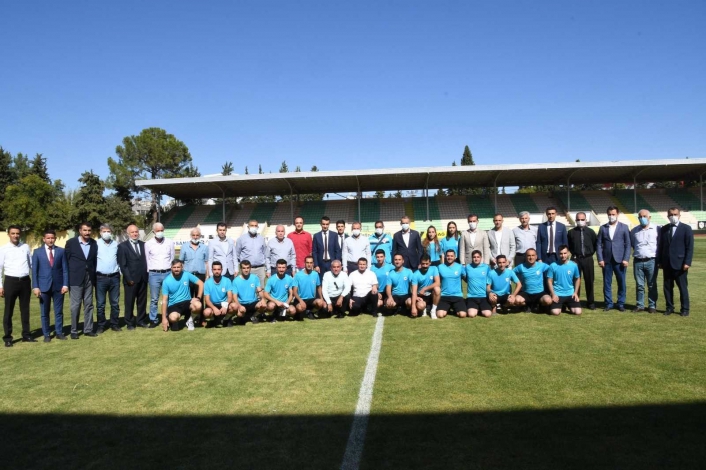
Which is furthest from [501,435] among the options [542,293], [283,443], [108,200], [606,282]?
[108,200]

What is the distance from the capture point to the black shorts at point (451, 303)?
27.5ft

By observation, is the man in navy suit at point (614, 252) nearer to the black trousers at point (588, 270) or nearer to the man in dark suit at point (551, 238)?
the black trousers at point (588, 270)

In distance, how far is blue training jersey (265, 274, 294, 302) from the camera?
8586mm

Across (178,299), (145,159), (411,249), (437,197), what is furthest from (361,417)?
(145,159)

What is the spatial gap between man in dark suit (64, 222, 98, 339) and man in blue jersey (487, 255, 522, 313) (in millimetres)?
6827

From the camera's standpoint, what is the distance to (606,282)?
28.1 ft

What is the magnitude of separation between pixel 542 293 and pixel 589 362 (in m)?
3.34

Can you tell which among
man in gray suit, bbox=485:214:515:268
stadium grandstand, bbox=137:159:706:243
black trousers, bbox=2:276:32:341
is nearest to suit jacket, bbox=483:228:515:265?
man in gray suit, bbox=485:214:515:268

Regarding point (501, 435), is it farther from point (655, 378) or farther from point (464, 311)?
point (464, 311)

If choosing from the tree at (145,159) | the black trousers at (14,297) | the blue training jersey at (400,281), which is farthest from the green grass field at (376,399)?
the tree at (145,159)

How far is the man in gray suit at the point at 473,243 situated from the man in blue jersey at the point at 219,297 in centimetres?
441

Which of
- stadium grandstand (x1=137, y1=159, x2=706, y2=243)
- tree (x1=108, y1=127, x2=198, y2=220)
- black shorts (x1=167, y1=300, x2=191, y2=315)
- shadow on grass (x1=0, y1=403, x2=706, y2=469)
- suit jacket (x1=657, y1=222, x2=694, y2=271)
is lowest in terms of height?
shadow on grass (x1=0, y1=403, x2=706, y2=469)

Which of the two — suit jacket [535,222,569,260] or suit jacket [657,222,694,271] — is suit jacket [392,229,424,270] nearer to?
suit jacket [535,222,569,260]

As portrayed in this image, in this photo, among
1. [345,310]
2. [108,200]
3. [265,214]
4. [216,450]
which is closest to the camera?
[216,450]
